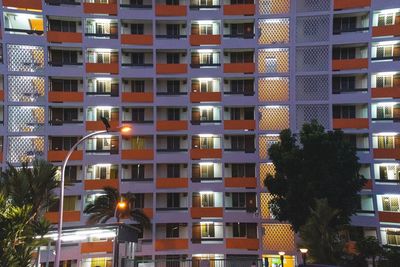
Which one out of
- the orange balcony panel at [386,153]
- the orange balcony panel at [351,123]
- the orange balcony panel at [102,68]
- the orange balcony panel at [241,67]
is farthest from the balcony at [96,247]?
the orange balcony panel at [386,153]

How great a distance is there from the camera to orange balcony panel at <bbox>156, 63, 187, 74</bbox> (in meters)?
48.3

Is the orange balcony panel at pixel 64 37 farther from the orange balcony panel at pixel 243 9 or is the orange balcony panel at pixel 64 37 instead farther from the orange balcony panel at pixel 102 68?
the orange balcony panel at pixel 243 9

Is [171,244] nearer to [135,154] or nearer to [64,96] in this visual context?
[135,154]

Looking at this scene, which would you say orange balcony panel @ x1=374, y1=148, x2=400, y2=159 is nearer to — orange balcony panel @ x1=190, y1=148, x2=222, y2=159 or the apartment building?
the apartment building

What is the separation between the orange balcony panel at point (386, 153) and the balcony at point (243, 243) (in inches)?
568

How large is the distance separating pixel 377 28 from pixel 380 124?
9.47 meters

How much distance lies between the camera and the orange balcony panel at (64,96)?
4666 centimetres

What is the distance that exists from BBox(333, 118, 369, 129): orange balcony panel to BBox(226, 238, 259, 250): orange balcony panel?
1400cm

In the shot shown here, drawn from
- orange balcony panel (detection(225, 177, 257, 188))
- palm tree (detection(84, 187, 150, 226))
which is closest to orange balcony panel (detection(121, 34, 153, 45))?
palm tree (detection(84, 187, 150, 226))

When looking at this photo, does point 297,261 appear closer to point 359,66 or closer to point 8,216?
point 359,66

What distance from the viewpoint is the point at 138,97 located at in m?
47.9

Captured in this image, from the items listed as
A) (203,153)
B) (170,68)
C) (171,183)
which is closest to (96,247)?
(171,183)

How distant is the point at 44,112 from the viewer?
46.7 metres

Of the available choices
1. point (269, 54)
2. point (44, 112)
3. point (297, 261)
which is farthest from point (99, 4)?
point (297, 261)
